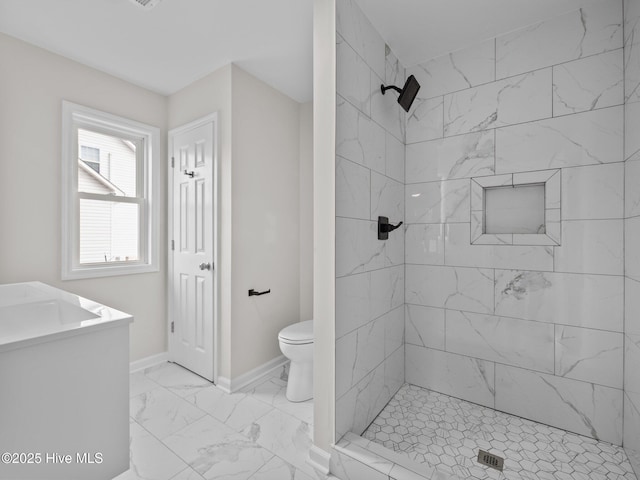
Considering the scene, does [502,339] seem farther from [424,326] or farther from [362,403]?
[362,403]

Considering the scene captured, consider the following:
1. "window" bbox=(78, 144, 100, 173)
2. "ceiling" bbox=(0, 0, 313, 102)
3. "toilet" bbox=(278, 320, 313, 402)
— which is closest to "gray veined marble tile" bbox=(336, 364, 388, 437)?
"toilet" bbox=(278, 320, 313, 402)

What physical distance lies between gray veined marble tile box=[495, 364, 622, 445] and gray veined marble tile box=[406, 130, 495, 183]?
1.26 meters

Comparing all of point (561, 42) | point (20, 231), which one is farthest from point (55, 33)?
point (561, 42)

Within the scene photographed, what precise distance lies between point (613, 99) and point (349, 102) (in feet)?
4.53

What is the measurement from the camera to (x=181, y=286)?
2697 mm

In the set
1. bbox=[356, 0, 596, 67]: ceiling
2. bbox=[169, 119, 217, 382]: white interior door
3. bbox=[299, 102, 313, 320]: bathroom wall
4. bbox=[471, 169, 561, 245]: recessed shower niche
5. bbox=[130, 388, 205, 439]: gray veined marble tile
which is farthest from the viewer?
bbox=[299, 102, 313, 320]: bathroom wall

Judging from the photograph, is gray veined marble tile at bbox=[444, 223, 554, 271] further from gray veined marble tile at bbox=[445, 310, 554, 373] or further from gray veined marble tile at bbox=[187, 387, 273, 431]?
gray veined marble tile at bbox=[187, 387, 273, 431]

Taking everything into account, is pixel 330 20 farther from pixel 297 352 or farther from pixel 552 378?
pixel 552 378

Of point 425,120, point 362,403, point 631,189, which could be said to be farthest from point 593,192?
point 362,403

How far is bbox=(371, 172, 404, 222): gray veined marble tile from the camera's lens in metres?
1.83

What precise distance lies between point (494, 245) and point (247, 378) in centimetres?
202

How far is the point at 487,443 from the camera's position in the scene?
1630 mm

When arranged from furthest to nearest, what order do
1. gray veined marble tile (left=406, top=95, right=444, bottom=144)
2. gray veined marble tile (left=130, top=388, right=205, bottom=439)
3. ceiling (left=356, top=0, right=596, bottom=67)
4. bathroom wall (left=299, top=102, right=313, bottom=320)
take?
bathroom wall (left=299, top=102, right=313, bottom=320) < gray veined marble tile (left=406, top=95, right=444, bottom=144) < gray veined marble tile (left=130, top=388, right=205, bottom=439) < ceiling (left=356, top=0, right=596, bottom=67)

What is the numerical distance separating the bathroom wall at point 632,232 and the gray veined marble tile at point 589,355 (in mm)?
47
